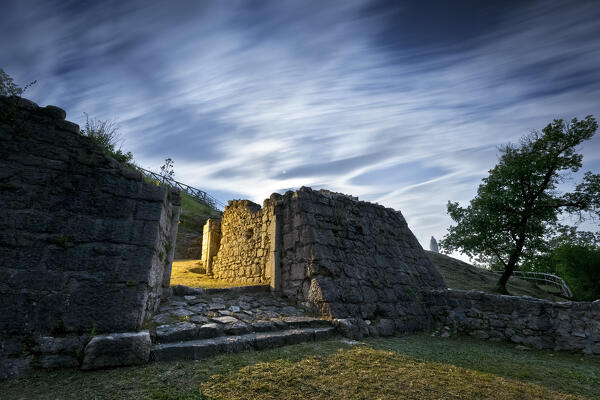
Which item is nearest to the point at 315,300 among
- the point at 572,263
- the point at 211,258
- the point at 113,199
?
the point at 113,199

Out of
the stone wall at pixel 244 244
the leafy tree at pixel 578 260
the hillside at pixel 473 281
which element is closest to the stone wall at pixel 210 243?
the stone wall at pixel 244 244

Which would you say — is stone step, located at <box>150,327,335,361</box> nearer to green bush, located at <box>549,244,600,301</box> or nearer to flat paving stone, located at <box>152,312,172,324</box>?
flat paving stone, located at <box>152,312,172,324</box>

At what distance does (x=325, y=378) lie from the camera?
3.41 m

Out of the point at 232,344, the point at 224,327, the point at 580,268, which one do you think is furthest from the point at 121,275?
the point at 580,268

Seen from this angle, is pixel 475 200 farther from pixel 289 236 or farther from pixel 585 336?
pixel 289 236

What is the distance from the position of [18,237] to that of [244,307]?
3.98 m

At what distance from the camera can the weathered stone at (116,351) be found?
3324 millimetres

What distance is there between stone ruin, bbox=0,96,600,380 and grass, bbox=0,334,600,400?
34cm

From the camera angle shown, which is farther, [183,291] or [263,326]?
[183,291]

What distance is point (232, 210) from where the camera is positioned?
11.4m

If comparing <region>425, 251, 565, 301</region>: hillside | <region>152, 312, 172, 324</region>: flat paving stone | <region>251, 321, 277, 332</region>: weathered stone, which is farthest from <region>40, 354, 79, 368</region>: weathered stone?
<region>425, 251, 565, 301</region>: hillside

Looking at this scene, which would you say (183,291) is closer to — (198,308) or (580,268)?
(198,308)

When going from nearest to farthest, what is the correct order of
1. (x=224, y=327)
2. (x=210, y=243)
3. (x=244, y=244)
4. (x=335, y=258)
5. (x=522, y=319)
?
1. (x=224, y=327)
2. (x=522, y=319)
3. (x=335, y=258)
4. (x=244, y=244)
5. (x=210, y=243)

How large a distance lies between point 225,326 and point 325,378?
81.2 inches
